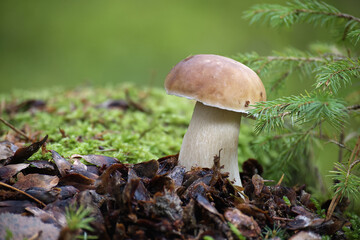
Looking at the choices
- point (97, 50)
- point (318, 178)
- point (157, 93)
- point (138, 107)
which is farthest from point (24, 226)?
point (97, 50)

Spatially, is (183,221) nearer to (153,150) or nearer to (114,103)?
(153,150)

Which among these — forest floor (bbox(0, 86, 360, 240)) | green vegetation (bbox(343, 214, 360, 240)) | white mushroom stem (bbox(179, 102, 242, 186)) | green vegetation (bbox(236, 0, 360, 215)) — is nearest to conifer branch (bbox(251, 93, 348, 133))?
green vegetation (bbox(236, 0, 360, 215))

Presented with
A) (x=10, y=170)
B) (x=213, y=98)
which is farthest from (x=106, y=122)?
(x=213, y=98)

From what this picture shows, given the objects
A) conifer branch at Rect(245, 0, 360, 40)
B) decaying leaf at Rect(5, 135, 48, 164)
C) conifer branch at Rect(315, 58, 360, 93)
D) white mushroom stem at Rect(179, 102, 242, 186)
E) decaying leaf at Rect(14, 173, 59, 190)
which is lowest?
decaying leaf at Rect(14, 173, 59, 190)

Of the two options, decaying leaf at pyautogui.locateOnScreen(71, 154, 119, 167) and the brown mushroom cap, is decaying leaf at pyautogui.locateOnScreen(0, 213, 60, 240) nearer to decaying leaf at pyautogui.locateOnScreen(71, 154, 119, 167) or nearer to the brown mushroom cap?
decaying leaf at pyautogui.locateOnScreen(71, 154, 119, 167)

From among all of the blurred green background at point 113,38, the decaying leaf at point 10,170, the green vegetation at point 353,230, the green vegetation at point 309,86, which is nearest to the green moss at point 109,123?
the decaying leaf at point 10,170

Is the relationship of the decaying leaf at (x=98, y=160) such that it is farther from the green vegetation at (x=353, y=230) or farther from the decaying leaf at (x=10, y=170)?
the green vegetation at (x=353, y=230)

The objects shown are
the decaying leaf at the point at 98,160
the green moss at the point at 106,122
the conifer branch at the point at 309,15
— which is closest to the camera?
the decaying leaf at the point at 98,160
